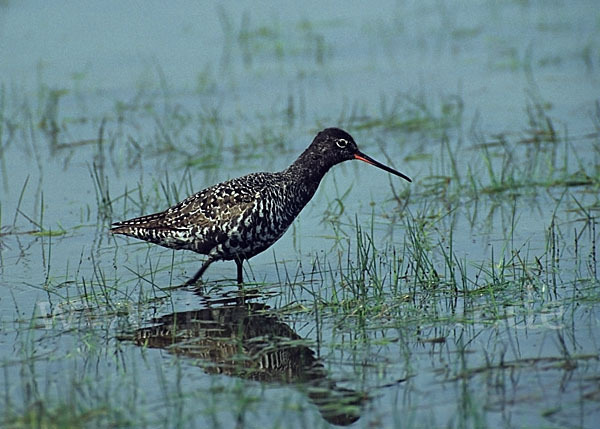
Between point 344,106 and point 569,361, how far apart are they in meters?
7.64

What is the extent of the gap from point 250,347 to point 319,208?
13.0 ft

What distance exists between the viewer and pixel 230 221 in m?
8.69

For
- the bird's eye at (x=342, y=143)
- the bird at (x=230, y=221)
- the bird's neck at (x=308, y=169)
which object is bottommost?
the bird at (x=230, y=221)

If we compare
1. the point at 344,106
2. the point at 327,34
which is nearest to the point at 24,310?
the point at 344,106

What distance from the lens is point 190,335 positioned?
294 inches

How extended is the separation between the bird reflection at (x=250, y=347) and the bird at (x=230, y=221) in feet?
1.79

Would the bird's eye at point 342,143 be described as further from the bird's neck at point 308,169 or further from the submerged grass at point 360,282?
the submerged grass at point 360,282

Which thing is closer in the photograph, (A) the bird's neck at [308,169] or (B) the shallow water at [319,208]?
(B) the shallow water at [319,208]

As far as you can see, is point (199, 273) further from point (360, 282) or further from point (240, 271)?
point (360, 282)

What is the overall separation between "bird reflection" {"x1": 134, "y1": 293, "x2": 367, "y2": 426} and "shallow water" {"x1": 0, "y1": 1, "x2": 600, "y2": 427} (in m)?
0.03

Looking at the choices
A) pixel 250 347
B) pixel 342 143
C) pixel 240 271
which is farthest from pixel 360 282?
pixel 342 143

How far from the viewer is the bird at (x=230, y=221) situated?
871 cm

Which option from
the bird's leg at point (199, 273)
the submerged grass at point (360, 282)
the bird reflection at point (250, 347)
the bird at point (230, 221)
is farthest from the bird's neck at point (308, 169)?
the bird reflection at point (250, 347)

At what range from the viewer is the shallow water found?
6.25 metres
